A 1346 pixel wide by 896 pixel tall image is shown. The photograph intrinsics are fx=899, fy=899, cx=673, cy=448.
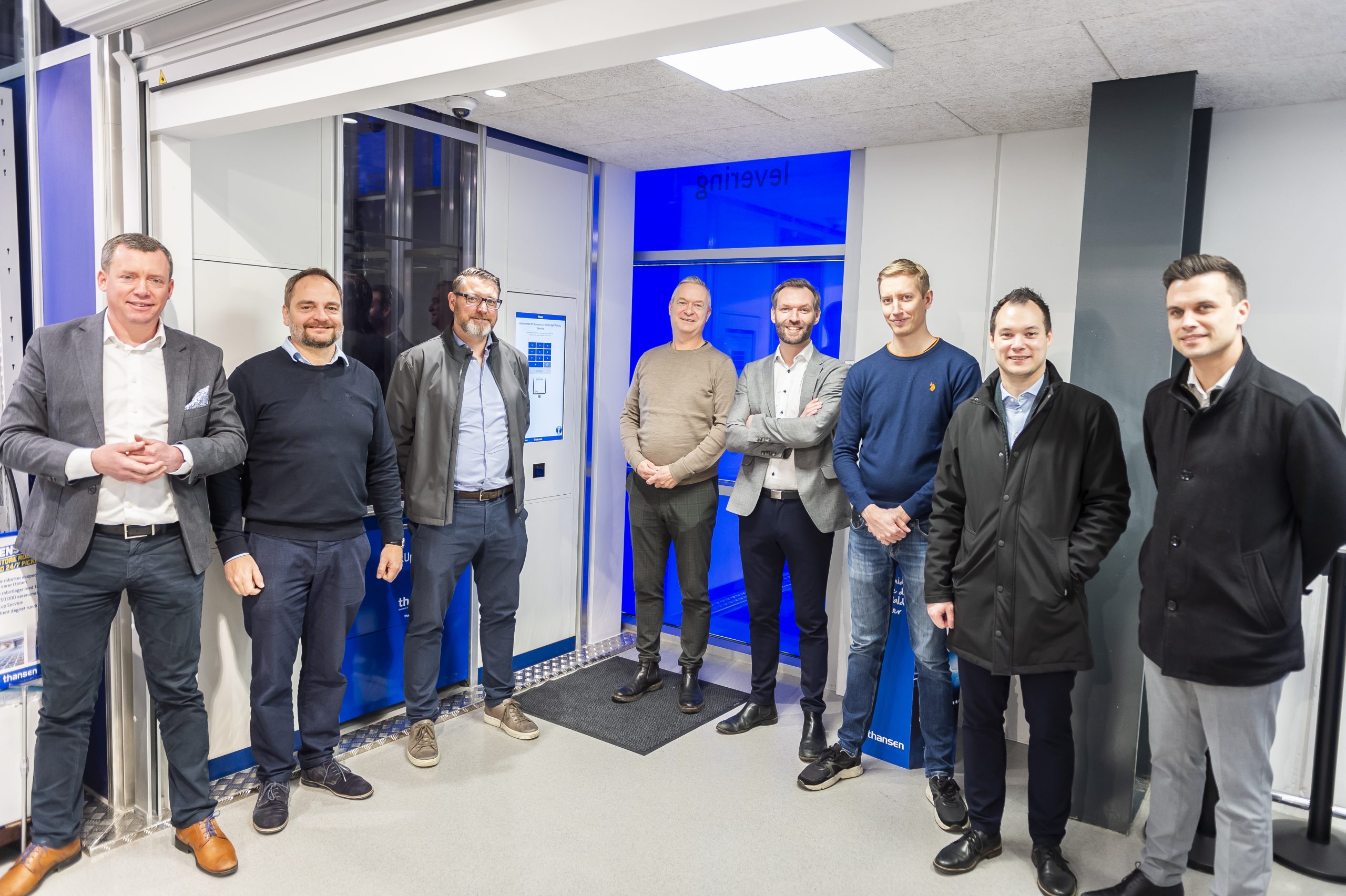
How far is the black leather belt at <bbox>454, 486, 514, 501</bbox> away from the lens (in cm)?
374

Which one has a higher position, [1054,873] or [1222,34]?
[1222,34]

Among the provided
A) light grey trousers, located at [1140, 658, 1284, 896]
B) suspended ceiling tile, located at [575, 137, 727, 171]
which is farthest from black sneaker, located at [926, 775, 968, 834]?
suspended ceiling tile, located at [575, 137, 727, 171]

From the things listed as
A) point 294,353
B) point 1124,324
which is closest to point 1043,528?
point 1124,324

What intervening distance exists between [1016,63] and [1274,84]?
37.5 inches

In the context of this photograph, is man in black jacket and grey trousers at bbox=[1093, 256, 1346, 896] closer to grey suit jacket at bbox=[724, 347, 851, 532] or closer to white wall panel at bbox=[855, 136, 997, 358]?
grey suit jacket at bbox=[724, 347, 851, 532]

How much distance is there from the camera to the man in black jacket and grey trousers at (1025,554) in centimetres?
274

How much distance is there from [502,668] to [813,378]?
1873 mm

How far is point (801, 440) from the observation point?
3754mm

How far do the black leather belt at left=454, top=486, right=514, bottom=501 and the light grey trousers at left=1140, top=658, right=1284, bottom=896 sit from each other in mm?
2492

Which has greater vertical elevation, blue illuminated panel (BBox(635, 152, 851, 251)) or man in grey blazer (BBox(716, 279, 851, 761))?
blue illuminated panel (BBox(635, 152, 851, 251))

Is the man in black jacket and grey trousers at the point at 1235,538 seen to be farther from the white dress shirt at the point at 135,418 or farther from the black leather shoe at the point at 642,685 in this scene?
the white dress shirt at the point at 135,418

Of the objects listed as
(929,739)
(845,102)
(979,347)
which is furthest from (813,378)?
(929,739)

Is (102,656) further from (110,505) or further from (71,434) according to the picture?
(71,434)

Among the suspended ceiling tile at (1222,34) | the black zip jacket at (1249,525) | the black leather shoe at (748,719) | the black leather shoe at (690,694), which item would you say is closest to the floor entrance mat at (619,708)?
the black leather shoe at (690,694)
